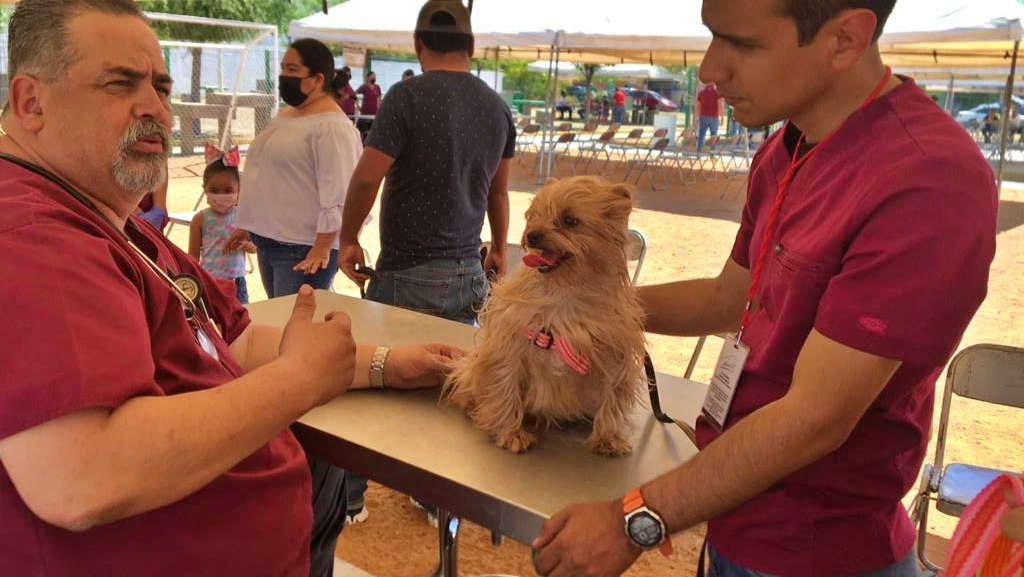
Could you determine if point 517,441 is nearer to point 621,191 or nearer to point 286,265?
point 621,191

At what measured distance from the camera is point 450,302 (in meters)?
3.57

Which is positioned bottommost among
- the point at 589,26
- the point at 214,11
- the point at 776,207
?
the point at 776,207

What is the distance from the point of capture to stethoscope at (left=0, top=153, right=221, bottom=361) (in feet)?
4.56

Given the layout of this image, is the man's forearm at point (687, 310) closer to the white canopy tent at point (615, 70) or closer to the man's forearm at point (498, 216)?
the man's forearm at point (498, 216)

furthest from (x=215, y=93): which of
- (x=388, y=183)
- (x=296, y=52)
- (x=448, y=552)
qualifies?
(x=448, y=552)

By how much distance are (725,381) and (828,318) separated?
317 millimetres

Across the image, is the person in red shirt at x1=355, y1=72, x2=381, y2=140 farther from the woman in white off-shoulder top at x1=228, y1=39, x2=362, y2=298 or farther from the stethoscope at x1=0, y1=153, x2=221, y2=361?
the stethoscope at x1=0, y1=153, x2=221, y2=361

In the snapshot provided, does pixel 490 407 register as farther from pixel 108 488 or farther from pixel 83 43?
pixel 83 43

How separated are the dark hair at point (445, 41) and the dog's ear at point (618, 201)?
74.7 inches

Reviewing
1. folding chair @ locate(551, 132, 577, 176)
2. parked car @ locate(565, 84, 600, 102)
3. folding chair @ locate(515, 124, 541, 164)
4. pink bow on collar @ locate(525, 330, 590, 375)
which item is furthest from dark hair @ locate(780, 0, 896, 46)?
parked car @ locate(565, 84, 600, 102)

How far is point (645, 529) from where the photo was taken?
1347 millimetres

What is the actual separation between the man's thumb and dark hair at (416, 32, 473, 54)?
201 centimetres

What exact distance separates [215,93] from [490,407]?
13627mm

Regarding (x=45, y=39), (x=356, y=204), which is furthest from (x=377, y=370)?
(x=356, y=204)
